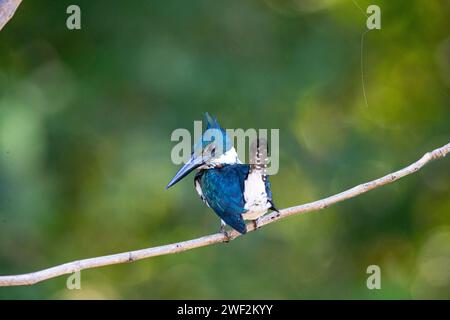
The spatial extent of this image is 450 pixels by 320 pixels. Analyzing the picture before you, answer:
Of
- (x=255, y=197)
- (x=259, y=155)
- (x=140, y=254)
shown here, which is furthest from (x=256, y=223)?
(x=140, y=254)

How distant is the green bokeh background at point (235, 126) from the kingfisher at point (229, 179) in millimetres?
1845

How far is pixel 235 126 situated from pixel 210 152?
2.16 meters

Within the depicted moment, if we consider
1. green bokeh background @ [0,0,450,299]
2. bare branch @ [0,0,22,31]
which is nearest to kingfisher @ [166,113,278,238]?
bare branch @ [0,0,22,31]

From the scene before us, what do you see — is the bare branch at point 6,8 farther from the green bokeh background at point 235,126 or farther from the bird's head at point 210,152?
the green bokeh background at point 235,126

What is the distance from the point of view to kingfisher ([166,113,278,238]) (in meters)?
3.78

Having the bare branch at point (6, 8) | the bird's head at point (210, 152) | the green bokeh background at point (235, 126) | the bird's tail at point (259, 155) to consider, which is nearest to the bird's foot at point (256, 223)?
the bird's tail at point (259, 155)

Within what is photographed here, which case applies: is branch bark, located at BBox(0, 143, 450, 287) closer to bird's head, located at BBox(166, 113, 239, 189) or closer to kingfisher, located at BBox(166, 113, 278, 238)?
kingfisher, located at BBox(166, 113, 278, 238)

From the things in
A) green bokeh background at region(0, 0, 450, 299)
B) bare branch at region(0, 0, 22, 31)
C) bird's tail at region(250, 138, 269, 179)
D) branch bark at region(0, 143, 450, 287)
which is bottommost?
branch bark at region(0, 143, 450, 287)

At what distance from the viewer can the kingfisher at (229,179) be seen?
3778mm

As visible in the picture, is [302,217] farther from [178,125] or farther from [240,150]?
[240,150]

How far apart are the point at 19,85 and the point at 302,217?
113 inches

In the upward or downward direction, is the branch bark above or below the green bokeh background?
below

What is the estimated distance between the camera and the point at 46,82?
6.77 metres

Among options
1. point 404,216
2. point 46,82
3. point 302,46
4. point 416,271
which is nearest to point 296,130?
point 302,46
